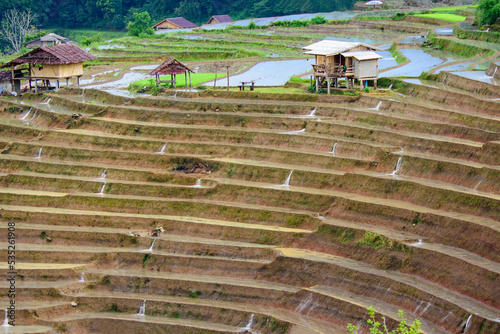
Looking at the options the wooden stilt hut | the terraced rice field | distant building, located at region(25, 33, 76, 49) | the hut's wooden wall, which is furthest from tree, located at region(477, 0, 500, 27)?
distant building, located at region(25, 33, 76, 49)

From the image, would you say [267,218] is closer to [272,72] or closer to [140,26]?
[272,72]

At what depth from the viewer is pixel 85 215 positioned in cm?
2039

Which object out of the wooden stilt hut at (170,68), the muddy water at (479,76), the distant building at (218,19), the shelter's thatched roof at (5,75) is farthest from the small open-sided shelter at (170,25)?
the muddy water at (479,76)

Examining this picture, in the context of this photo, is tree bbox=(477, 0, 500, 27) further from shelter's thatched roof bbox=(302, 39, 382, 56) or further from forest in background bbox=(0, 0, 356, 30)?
forest in background bbox=(0, 0, 356, 30)

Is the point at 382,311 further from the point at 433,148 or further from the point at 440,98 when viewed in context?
the point at 440,98

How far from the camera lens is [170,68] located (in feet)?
93.4

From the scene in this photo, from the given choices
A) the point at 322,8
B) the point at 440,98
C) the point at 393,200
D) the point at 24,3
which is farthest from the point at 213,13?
the point at 393,200

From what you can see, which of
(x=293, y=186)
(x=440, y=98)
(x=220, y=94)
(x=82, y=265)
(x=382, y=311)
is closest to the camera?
(x=382, y=311)

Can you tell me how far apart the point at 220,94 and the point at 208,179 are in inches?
275

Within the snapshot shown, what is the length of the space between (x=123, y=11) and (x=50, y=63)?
43.8 meters

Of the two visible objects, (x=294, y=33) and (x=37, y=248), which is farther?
(x=294, y=33)

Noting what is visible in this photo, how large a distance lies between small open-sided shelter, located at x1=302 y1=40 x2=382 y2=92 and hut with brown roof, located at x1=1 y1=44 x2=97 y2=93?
41.1 ft

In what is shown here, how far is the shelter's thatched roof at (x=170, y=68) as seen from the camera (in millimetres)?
28297

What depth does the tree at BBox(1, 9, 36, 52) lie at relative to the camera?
56991 mm
